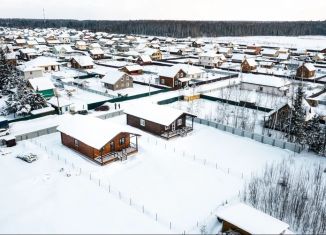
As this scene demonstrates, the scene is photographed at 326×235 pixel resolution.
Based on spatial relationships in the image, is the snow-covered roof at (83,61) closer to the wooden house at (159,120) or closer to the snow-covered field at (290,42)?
the wooden house at (159,120)

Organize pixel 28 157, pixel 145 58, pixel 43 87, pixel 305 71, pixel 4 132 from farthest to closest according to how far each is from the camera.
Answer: pixel 145 58, pixel 305 71, pixel 43 87, pixel 4 132, pixel 28 157

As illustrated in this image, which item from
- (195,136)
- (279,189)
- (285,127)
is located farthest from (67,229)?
(285,127)

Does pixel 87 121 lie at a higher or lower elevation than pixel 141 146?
higher

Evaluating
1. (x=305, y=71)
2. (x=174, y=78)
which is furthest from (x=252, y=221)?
(x=305, y=71)

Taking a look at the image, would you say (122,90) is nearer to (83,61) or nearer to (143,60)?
(83,61)

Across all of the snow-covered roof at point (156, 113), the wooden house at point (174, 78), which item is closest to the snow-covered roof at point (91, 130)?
the snow-covered roof at point (156, 113)

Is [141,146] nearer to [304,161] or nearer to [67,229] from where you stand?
[67,229]
